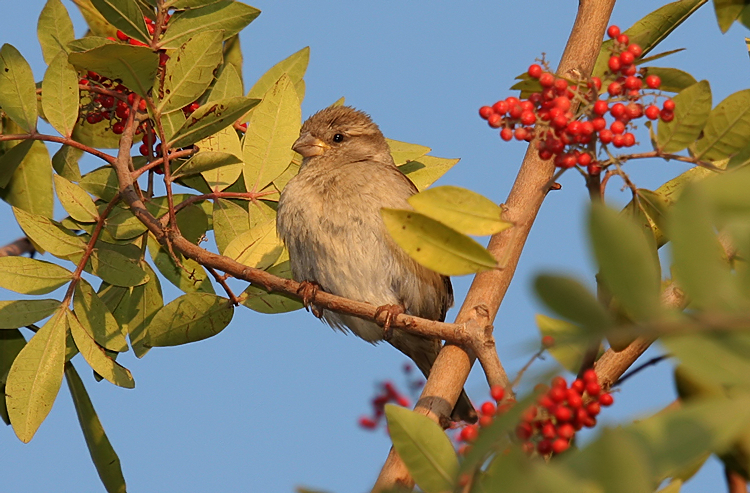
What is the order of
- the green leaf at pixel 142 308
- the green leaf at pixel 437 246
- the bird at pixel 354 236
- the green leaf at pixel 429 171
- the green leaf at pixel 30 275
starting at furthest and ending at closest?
the bird at pixel 354 236
the green leaf at pixel 429 171
the green leaf at pixel 142 308
the green leaf at pixel 30 275
the green leaf at pixel 437 246

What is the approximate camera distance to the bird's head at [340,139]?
225 inches

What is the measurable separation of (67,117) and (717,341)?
3.36 metres

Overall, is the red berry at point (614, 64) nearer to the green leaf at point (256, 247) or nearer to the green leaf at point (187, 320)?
the green leaf at point (256, 247)

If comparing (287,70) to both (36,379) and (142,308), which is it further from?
(36,379)

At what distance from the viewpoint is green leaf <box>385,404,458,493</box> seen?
1.84 meters

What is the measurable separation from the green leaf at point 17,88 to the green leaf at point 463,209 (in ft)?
7.82

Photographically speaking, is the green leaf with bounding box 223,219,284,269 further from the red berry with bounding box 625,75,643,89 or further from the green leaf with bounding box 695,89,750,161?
the green leaf with bounding box 695,89,750,161

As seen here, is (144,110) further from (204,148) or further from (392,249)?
(392,249)

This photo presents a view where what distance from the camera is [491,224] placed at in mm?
2137

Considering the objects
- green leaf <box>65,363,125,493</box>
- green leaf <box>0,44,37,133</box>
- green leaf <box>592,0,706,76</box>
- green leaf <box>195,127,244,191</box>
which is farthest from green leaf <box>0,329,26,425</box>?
green leaf <box>592,0,706,76</box>

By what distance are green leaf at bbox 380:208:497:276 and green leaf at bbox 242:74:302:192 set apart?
2172 millimetres

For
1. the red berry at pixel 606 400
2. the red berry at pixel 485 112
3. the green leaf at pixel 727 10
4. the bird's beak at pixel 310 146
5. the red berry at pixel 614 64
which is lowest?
the red berry at pixel 606 400

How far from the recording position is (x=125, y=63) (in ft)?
11.0

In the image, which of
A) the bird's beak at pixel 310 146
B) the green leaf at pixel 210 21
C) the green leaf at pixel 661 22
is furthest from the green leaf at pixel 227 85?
the green leaf at pixel 661 22
